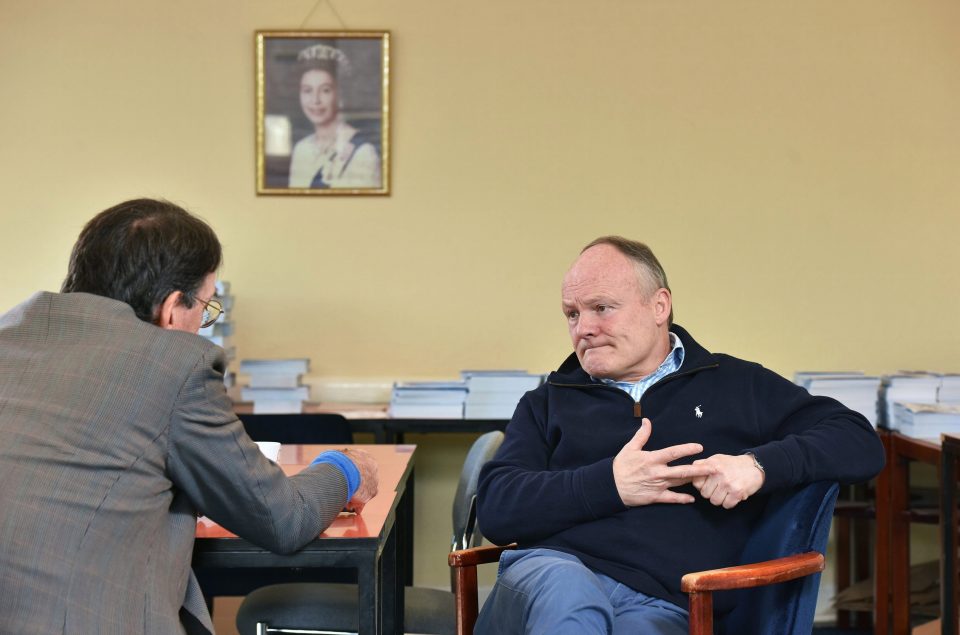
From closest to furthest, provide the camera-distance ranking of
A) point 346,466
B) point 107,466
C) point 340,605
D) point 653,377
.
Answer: point 107,466 < point 346,466 < point 653,377 < point 340,605

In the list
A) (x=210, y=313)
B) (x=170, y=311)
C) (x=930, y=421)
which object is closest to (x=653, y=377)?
(x=210, y=313)

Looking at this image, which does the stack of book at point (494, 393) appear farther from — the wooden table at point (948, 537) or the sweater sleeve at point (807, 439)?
the sweater sleeve at point (807, 439)

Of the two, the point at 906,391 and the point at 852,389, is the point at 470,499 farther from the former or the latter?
the point at 906,391

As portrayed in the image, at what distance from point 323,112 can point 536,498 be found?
2257mm

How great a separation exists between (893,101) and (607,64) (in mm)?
1112


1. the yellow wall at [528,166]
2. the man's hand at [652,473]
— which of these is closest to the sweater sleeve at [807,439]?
the man's hand at [652,473]

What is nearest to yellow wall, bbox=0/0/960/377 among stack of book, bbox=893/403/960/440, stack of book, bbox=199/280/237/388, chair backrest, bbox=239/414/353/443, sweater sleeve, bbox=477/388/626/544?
stack of book, bbox=199/280/237/388

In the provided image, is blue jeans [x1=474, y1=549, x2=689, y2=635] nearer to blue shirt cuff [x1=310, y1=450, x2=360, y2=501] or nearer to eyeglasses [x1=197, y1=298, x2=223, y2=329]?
blue shirt cuff [x1=310, y1=450, x2=360, y2=501]

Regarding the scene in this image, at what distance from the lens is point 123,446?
135 cm

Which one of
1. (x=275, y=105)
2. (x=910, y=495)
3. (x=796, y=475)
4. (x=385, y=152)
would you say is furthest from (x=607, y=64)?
(x=796, y=475)

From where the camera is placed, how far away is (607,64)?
3789 millimetres

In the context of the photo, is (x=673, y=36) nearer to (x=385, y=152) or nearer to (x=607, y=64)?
(x=607, y=64)

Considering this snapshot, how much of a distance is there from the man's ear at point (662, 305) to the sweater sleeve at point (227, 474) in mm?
942

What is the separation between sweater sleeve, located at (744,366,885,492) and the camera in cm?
183
